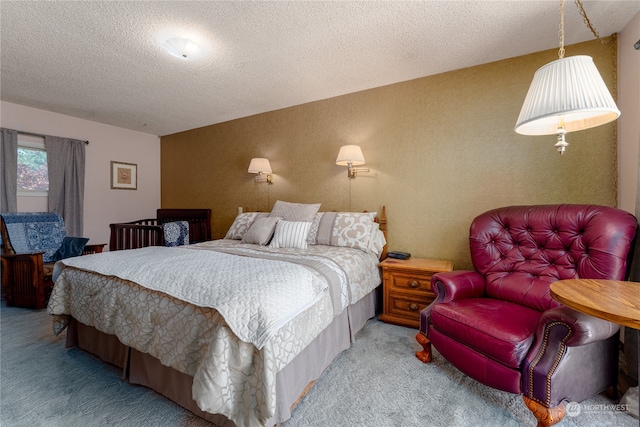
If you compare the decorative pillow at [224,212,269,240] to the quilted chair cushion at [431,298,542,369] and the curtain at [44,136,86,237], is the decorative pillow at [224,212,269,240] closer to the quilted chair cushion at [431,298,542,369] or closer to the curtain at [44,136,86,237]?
the quilted chair cushion at [431,298,542,369]

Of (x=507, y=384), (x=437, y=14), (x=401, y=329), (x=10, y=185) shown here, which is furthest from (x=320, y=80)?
(x=10, y=185)

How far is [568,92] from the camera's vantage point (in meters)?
1.15

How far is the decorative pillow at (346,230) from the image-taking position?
2.62 m

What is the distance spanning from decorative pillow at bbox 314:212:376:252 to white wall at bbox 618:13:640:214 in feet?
6.27

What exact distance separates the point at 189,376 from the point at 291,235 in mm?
1488

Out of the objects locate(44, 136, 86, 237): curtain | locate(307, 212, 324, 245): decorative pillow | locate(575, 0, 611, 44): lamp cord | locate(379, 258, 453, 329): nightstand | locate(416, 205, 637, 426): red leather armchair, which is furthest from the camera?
locate(44, 136, 86, 237): curtain

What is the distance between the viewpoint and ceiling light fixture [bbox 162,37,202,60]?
213 centimetres

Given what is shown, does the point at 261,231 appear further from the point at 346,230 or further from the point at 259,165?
the point at 259,165

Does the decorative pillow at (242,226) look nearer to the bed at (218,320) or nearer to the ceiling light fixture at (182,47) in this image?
the bed at (218,320)

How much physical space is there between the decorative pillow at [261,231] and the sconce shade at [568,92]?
7.52ft

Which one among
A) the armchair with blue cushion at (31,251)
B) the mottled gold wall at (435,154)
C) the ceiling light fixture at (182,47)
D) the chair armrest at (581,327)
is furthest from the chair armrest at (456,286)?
the armchair with blue cushion at (31,251)

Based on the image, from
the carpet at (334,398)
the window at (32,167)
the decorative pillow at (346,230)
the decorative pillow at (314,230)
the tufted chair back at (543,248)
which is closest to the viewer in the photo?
the carpet at (334,398)

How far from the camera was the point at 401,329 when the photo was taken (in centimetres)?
243

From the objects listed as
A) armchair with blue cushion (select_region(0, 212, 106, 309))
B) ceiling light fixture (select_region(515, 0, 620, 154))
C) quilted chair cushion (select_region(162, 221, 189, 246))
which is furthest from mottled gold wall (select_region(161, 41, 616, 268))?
armchair with blue cushion (select_region(0, 212, 106, 309))
